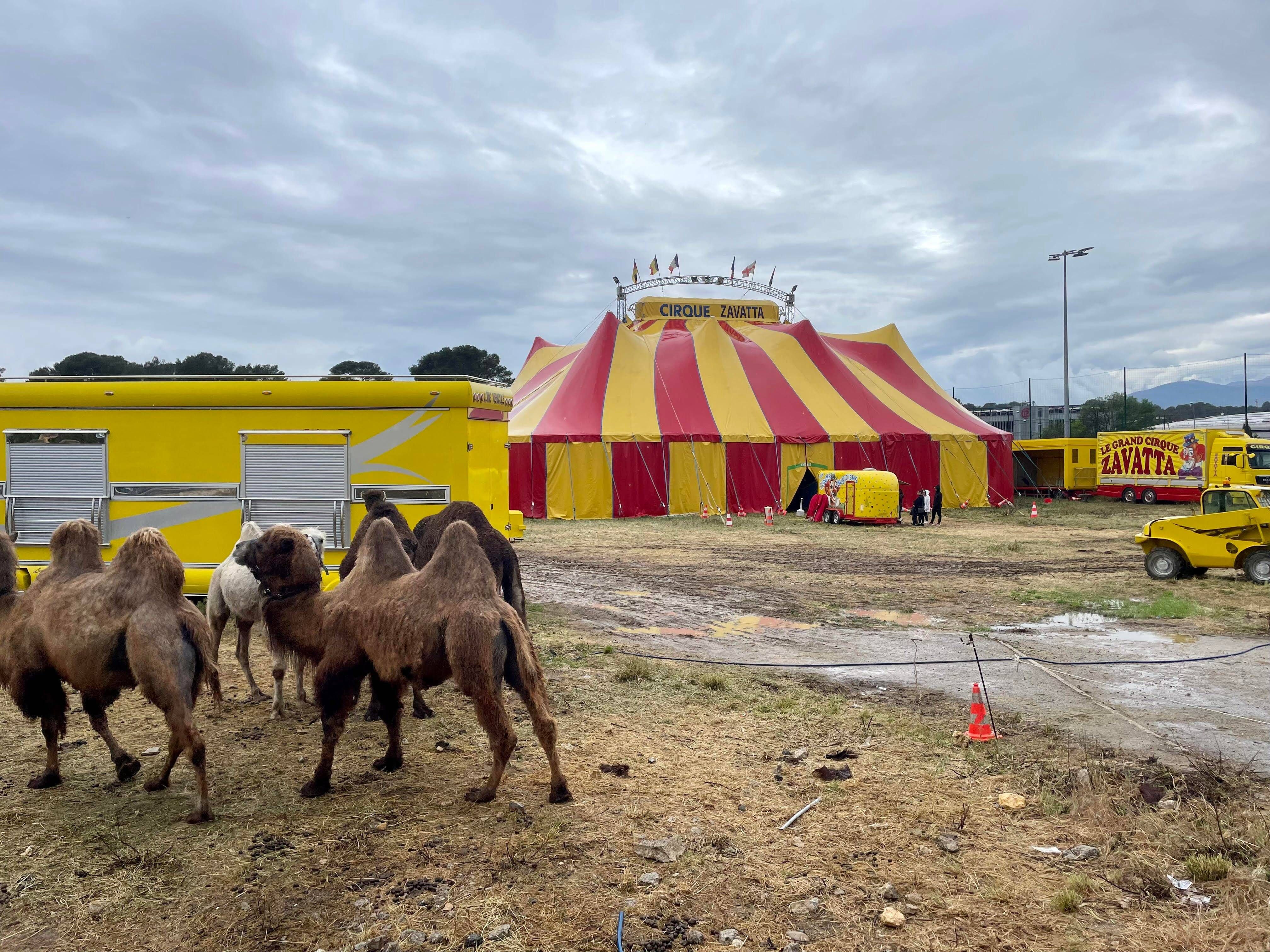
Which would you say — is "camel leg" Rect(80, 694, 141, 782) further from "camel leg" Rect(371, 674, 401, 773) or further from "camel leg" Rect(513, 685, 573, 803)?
"camel leg" Rect(513, 685, 573, 803)

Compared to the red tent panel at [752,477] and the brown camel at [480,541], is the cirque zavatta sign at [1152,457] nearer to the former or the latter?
the red tent panel at [752,477]

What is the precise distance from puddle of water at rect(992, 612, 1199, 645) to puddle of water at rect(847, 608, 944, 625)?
87 centimetres

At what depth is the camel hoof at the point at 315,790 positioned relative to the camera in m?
5.26

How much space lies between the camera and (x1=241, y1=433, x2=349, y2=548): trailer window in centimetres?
971

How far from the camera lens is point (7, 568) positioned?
564cm

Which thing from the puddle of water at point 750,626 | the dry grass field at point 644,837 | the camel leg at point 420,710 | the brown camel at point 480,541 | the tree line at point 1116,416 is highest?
the tree line at point 1116,416

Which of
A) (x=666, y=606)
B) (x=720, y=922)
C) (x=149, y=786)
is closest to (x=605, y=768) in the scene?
(x=720, y=922)

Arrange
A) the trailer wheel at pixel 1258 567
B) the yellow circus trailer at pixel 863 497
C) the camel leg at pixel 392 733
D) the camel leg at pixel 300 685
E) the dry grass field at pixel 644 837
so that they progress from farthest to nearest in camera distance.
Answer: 1. the yellow circus trailer at pixel 863 497
2. the trailer wheel at pixel 1258 567
3. the camel leg at pixel 300 685
4. the camel leg at pixel 392 733
5. the dry grass field at pixel 644 837

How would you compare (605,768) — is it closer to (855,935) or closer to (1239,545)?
(855,935)

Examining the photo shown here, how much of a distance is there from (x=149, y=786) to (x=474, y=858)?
2.38 metres

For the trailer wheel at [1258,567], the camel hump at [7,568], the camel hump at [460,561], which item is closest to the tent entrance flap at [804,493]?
the trailer wheel at [1258,567]

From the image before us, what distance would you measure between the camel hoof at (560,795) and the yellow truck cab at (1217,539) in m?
13.1

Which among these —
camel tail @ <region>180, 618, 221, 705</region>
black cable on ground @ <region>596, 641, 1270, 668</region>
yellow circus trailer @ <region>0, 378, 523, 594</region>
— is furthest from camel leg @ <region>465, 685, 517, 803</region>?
yellow circus trailer @ <region>0, 378, 523, 594</region>

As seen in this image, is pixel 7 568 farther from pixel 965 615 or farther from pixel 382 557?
pixel 965 615
